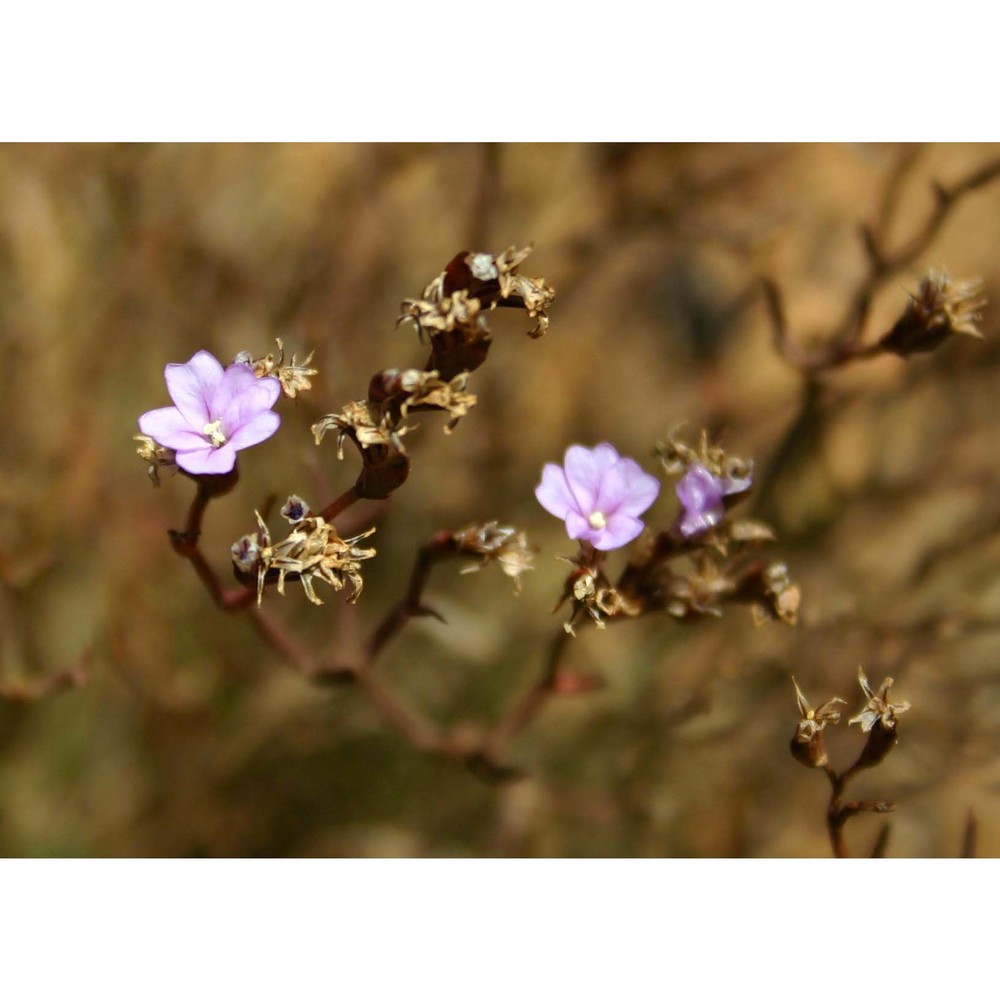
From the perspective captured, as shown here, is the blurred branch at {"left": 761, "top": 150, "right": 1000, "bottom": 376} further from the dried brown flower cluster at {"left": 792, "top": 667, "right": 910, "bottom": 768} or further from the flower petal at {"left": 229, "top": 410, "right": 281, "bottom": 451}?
the flower petal at {"left": 229, "top": 410, "right": 281, "bottom": 451}

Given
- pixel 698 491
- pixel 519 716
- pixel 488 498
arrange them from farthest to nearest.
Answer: pixel 488 498
pixel 519 716
pixel 698 491

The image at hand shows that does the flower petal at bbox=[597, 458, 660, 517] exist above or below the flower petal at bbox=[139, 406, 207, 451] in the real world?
below

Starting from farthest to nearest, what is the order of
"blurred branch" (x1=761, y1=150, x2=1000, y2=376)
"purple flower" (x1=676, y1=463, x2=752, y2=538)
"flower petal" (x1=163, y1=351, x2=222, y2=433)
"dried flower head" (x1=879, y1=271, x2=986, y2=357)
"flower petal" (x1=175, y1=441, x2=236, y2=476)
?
"blurred branch" (x1=761, y1=150, x2=1000, y2=376), "dried flower head" (x1=879, y1=271, x2=986, y2=357), "purple flower" (x1=676, y1=463, x2=752, y2=538), "flower petal" (x1=163, y1=351, x2=222, y2=433), "flower petal" (x1=175, y1=441, x2=236, y2=476)

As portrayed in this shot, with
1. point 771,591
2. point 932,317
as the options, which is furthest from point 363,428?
point 932,317

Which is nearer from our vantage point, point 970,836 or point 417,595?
point 417,595

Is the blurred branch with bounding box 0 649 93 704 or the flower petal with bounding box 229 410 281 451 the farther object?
the blurred branch with bounding box 0 649 93 704

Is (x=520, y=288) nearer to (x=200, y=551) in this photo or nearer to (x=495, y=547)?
(x=495, y=547)

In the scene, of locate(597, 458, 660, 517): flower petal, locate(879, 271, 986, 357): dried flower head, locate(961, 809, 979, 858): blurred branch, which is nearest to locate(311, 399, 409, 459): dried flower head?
locate(597, 458, 660, 517): flower petal

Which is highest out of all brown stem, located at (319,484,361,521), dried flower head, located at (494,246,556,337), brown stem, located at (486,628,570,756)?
dried flower head, located at (494,246,556,337)
